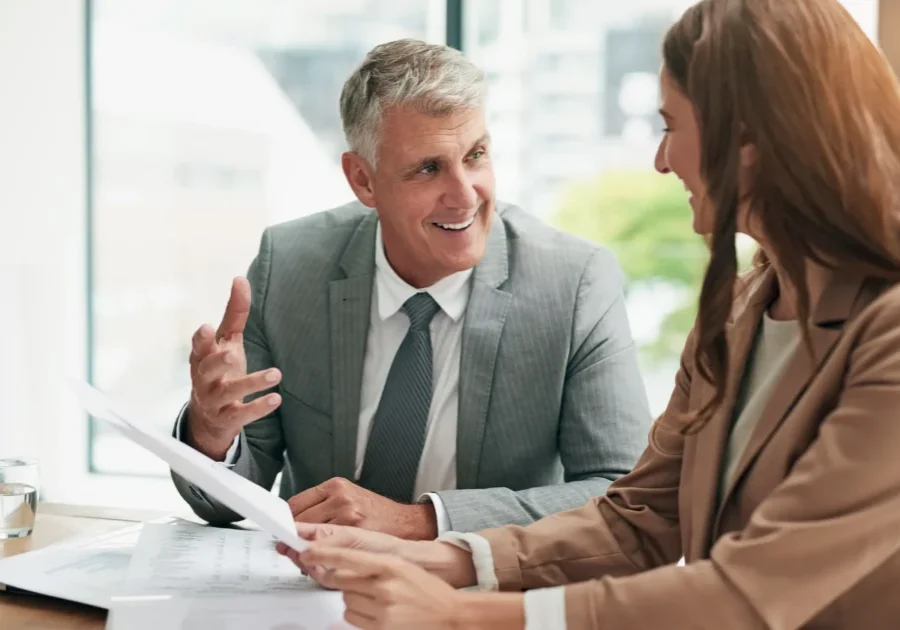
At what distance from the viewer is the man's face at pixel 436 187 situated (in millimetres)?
1867

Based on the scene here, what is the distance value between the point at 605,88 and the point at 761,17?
235 cm

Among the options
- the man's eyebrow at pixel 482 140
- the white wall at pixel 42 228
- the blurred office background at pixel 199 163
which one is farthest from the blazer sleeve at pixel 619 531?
the white wall at pixel 42 228

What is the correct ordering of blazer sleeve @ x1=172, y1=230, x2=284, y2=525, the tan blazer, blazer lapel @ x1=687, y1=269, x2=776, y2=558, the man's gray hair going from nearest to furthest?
the tan blazer → blazer lapel @ x1=687, y1=269, x2=776, y2=558 → the man's gray hair → blazer sleeve @ x1=172, y1=230, x2=284, y2=525

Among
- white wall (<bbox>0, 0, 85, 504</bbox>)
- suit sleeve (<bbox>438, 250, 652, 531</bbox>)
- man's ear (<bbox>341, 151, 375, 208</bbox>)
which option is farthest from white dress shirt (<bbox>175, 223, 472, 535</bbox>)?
white wall (<bbox>0, 0, 85, 504</bbox>)

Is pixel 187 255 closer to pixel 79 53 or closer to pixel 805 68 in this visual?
pixel 79 53

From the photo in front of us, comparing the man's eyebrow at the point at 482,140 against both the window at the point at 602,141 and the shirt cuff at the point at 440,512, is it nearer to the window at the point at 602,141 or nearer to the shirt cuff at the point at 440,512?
the shirt cuff at the point at 440,512

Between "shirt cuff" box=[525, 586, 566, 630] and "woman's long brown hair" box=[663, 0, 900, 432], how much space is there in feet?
1.27

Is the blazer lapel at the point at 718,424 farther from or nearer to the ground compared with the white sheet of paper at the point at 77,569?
farther from the ground

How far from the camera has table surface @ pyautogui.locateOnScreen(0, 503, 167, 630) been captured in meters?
1.28

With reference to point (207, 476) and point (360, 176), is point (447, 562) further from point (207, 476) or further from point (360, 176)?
point (360, 176)

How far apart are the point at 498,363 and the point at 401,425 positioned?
8.2 inches

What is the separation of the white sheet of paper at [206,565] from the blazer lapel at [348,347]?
1.27ft

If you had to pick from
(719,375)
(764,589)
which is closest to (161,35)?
(719,375)

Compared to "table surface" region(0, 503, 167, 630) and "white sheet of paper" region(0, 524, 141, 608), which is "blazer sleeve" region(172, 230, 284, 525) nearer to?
"table surface" region(0, 503, 167, 630)
